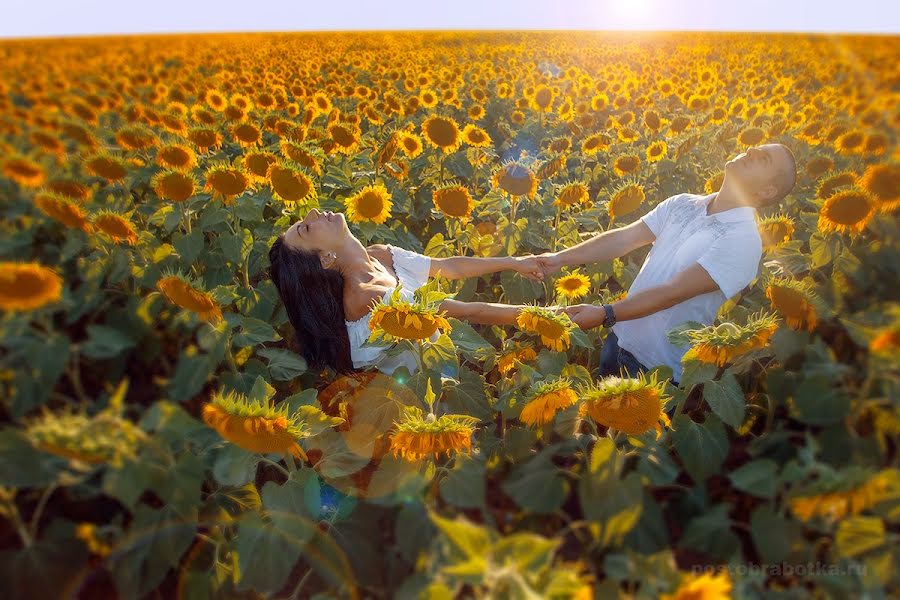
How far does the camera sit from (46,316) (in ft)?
2.56

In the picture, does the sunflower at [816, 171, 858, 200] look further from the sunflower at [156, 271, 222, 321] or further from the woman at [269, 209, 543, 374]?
the sunflower at [156, 271, 222, 321]

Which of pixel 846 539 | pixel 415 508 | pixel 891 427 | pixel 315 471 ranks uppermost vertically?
pixel 891 427

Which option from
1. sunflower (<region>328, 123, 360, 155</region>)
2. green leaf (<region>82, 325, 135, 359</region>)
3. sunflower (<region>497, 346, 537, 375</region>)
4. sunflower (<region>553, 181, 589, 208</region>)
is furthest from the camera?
sunflower (<region>328, 123, 360, 155</region>)

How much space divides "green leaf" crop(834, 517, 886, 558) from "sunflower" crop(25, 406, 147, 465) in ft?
3.46

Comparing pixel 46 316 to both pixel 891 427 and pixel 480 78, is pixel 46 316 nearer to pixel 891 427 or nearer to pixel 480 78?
pixel 891 427

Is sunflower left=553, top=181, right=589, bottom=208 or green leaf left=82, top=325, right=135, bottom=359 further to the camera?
sunflower left=553, top=181, right=589, bottom=208

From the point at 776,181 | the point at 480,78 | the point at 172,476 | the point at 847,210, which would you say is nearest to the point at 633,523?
the point at 172,476

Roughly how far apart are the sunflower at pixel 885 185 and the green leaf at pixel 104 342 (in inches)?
59.5

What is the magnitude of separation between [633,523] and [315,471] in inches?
39.2

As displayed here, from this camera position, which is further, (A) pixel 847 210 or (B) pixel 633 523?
(A) pixel 847 210

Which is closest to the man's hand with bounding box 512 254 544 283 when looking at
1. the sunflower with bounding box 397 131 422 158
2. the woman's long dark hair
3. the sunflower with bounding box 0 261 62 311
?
the woman's long dark hair

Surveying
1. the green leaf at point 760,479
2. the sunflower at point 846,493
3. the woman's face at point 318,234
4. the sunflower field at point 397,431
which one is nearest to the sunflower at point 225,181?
the sunflower field at point 397,431

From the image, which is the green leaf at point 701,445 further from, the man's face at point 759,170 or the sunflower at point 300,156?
the sunflower at point 300,156

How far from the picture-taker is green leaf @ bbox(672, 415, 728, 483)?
130 cm
